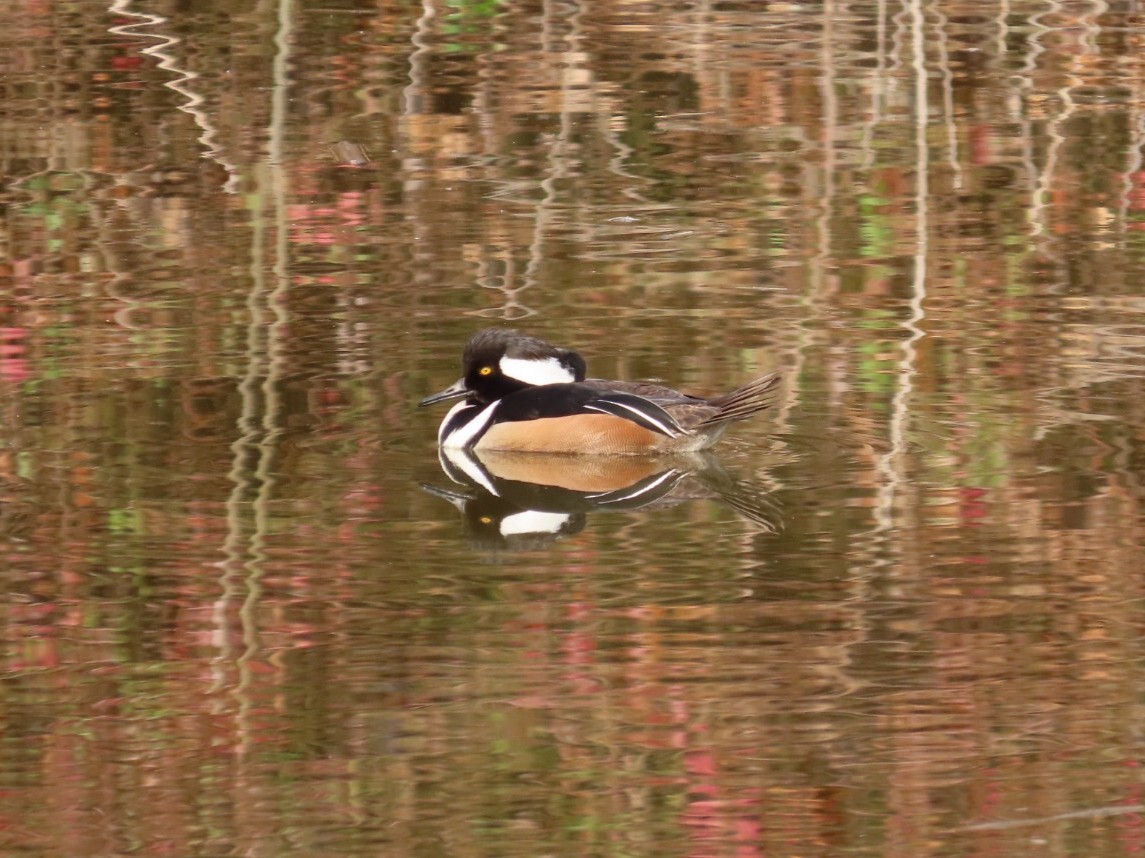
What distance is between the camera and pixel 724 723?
250 inches

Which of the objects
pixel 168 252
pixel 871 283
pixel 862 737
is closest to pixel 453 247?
pixel 168 252

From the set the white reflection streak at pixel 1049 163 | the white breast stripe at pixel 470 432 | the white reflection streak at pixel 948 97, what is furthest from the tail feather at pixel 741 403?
the white reflection streak at pixel 948 97

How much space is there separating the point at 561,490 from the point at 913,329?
99.8 inches

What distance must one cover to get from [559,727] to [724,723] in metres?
0.45

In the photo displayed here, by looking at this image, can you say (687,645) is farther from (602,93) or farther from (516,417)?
(602,93)

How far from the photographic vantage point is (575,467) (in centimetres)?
928

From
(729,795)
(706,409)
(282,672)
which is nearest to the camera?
(729,795)

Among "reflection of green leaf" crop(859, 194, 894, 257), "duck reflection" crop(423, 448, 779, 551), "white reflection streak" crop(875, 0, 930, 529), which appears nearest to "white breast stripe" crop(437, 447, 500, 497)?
"duck reflection" crop(423, 448, 779, 551)

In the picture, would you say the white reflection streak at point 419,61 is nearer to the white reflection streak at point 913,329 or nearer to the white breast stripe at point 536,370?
the white reflection streak at point 913,329

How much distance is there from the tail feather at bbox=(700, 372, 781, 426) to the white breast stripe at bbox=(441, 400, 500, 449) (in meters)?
0.94

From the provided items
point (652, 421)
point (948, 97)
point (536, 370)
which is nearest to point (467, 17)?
point (948, 97)

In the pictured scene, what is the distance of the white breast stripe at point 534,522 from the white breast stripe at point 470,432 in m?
0.75

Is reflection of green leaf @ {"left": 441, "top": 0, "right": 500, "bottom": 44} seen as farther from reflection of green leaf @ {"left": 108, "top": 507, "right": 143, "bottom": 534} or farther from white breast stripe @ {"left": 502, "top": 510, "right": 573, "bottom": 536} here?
reflection of green leaf @ {"left": 108, "top": 507, "right": 143, "bottom": 534}

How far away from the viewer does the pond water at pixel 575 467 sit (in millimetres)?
6031
